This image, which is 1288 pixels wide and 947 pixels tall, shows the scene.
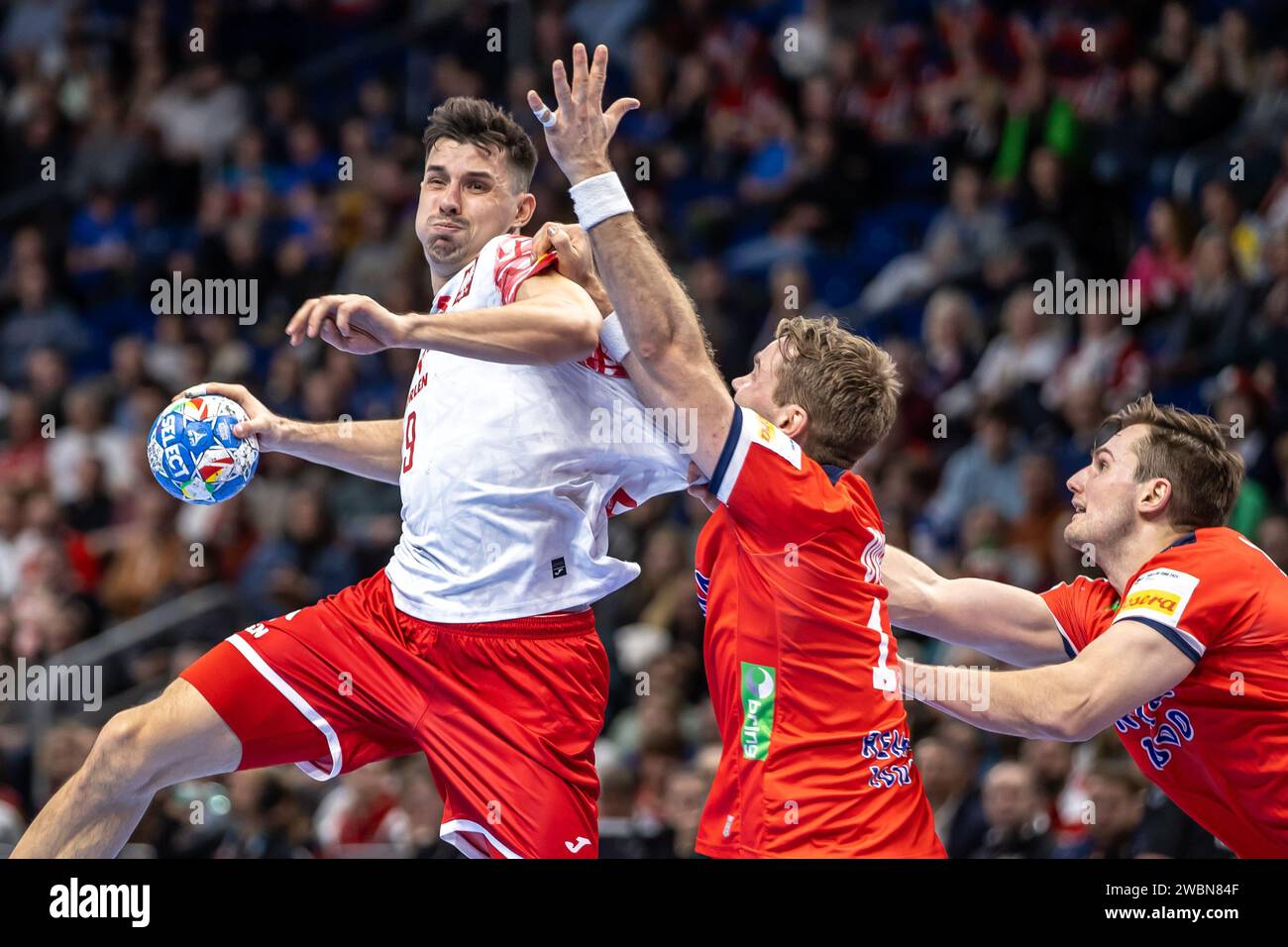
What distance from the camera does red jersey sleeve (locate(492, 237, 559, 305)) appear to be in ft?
17.3

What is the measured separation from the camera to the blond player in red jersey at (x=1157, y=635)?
15.5ft

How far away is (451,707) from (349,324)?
1.32 meters

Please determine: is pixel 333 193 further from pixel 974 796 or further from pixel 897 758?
pixel 897 758

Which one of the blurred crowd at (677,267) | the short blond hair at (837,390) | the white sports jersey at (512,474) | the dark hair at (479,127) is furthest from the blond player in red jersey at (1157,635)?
the blurred crowd at (677,267)

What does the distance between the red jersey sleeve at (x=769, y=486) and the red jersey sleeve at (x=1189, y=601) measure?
0.93 m

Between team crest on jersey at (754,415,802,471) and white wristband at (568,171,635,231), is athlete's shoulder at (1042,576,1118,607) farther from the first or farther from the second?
white wristband at (568,171,635,231)

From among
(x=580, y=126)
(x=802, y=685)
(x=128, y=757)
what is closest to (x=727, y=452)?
(x=802, y=685)

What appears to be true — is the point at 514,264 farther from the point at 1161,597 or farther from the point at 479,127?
the point at 1161,597

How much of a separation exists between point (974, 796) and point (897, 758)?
11.6 feet

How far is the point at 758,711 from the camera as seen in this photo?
4719 millimetres

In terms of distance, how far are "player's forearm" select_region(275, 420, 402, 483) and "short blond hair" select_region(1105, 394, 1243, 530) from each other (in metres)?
2.47

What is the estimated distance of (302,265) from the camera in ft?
45.1
